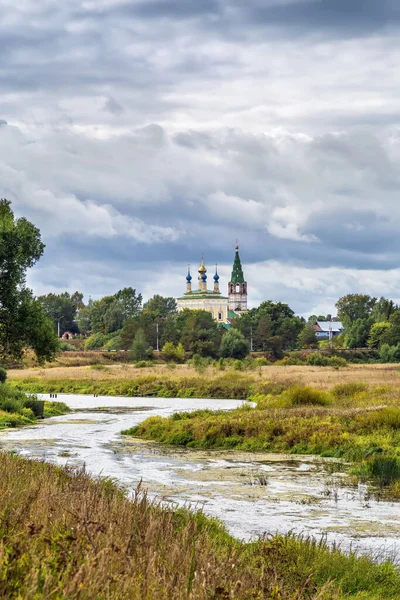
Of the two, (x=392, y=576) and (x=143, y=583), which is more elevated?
(x=143, y=583)

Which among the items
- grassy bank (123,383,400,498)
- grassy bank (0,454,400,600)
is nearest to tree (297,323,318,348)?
grassy bank (123,383,400,498)

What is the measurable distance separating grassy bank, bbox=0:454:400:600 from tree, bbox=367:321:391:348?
149m

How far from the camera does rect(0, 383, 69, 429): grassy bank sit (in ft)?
133

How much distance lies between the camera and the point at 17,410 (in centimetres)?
4369

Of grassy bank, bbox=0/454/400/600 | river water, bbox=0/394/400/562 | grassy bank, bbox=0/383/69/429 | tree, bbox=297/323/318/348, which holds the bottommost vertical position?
river water, bbox=0/394/400/562

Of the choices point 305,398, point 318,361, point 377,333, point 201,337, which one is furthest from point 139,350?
point 305,398

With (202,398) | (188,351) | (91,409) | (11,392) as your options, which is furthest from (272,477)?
(188,351)

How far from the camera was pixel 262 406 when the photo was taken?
42719 mm

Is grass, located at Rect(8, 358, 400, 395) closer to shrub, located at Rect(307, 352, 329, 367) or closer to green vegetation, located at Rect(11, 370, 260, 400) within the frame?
green vegetation, located at Rect(11, 370, 260, 400)

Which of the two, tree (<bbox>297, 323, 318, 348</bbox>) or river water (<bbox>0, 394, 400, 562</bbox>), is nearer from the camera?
river water (<bbox>0, 394, 400, 562</bbox>)

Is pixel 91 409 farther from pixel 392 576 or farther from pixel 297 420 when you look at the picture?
pixel 392 576

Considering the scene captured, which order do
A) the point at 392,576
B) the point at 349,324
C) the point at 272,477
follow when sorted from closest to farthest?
the point at 392,576, the point at 272,477, the point at 349,324

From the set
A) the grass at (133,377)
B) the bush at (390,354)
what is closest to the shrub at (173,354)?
the grass at (133,377)

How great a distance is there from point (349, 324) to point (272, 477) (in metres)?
177
